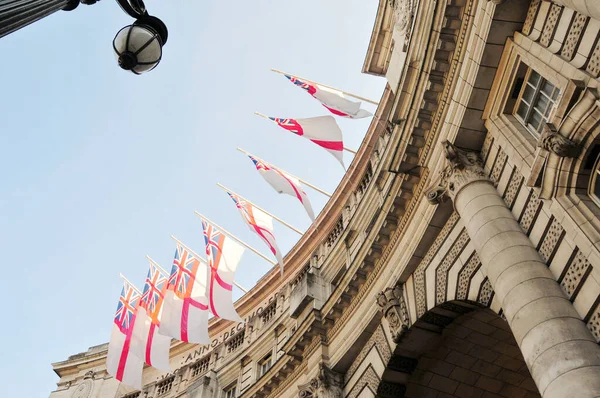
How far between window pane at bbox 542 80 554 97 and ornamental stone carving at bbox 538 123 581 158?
2.00 metres

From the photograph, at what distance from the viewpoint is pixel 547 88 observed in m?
13.5

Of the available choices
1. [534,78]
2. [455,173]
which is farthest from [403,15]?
[455,173]

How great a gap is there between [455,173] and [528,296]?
4999 millimetres

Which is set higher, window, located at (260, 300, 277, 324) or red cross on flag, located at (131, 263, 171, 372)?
window, located at (260, 300, 277, 324)

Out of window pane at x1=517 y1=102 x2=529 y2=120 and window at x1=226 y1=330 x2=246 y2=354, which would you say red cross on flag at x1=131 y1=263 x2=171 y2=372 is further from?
window pane at x1=517 y1=102 x2=529 y2=120

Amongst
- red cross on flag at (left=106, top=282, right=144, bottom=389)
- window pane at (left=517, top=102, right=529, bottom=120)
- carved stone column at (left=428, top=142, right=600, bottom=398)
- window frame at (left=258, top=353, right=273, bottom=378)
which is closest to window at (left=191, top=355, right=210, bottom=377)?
red cross on flag at (left=106, top=282, right=144, bottom=389)

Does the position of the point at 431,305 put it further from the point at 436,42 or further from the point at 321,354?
the point at 436,42

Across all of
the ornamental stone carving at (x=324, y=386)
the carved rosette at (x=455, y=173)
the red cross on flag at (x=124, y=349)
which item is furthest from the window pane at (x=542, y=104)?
the red cross on flag at (x=124, y=349)

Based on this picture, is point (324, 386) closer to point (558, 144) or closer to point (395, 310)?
point (395, 310)

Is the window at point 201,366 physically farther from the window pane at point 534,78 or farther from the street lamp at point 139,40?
the street lamp at point 139,40

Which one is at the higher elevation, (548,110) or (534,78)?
(534,78)

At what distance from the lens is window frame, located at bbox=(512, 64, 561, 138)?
518 inches

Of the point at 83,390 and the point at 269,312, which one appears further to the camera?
the point at 83,390

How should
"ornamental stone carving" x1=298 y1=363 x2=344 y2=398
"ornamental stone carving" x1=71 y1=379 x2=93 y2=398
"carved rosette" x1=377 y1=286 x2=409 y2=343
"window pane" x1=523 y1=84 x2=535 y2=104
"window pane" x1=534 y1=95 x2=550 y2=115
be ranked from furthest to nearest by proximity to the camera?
"ornamental stone carving" x1=71 y1=379 x2=93 y2=398 → "ornamental stone carving" x1=298 y1=363 x2=344 y2=398 → "carved rosette" x1=377 y1=286 x2=409 y2=343 → "window pane" x1=523 y1=84 x2=535 y2=104 → "window pane" x1=534 y1=95 x2=550 y2=115
